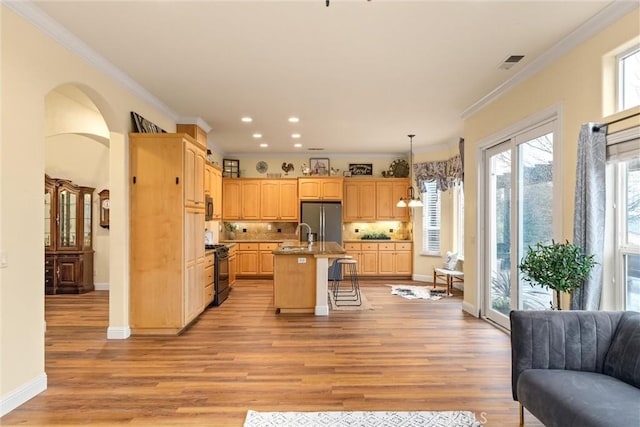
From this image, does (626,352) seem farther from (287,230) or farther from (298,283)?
(287,230)

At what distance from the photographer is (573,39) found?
332cm

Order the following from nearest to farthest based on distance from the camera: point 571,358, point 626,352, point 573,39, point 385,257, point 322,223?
point 626,352 → point 571,358 → point 573,39 → point 322,223 → point 385,257

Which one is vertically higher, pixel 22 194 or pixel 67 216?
pixel 22 194

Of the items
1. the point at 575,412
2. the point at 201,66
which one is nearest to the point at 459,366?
the point at 575,412

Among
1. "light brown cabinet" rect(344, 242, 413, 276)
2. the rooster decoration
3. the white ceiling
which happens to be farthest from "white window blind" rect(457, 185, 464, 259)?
the rooster decoration

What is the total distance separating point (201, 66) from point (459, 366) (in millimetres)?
3905

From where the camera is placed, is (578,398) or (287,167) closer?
(578,398)

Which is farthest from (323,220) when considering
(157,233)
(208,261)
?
(157,233)

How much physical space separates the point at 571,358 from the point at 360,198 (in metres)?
6.84

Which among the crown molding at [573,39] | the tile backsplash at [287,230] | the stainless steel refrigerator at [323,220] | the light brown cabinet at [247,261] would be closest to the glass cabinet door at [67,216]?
the tile backsplash at [287,230]

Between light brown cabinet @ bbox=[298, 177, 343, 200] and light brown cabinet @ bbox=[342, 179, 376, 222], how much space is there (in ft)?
0.91

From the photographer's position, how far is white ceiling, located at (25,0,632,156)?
292 centimetres

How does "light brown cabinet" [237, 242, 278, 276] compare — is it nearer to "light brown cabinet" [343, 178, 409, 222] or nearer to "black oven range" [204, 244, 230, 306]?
"black oven range" [204, 244, 230, 306]

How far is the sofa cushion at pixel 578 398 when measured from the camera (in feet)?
5.97
